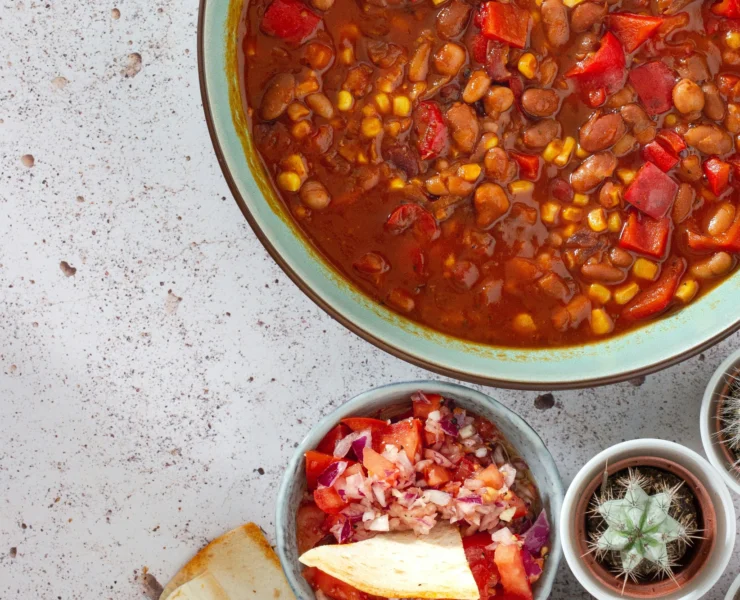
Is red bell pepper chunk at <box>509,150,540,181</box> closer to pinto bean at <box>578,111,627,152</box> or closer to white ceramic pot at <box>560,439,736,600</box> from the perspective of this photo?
pinto bean at <box>578,111,627,152</box>

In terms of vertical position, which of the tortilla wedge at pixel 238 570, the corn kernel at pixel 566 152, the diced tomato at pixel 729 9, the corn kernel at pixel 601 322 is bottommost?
the tortilla wedge at pixel 238 570

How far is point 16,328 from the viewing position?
3189 mm

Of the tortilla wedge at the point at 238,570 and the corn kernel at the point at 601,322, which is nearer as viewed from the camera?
the corn kernel at the point at 601,322

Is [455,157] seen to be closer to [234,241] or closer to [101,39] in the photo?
[234,241]

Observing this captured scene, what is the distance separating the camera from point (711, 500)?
8.96 ft

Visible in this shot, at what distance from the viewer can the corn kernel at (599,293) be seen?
274cm

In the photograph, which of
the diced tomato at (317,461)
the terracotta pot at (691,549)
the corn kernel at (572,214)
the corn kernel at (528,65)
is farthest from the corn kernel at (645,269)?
the diced tomato at (317,461)

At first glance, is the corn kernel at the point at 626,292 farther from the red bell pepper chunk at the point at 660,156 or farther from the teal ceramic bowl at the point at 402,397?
the teal ceramic bowl at the point at 402,397

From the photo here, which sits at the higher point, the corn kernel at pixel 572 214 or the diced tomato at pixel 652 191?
the diced tomato at pixel 652 191

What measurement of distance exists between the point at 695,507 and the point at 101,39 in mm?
2779

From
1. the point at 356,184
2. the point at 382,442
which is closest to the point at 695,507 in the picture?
the point at 382,442

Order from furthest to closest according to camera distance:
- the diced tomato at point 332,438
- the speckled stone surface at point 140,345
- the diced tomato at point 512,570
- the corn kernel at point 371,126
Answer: the speckled stone surface at point 140,345
the diced tomato at point 332,438
the diced tomato at point 512,570
the corn kernel at point 371,126

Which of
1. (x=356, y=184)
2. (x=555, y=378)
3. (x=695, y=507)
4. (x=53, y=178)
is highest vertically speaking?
(x=356, y=184)

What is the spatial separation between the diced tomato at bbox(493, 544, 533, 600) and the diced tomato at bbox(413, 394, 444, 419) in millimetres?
526
